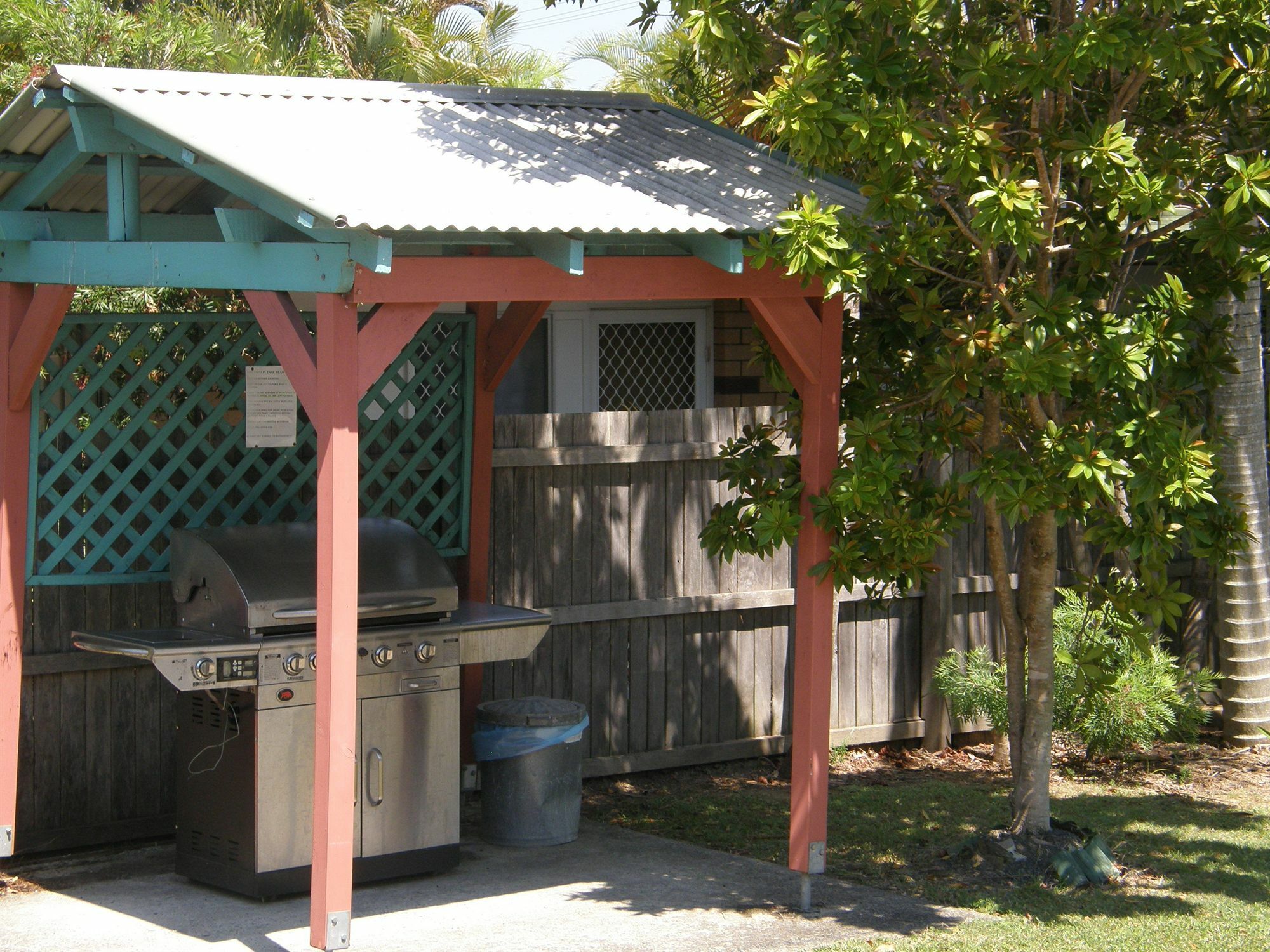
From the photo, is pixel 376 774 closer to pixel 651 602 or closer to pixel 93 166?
pixel 651 602

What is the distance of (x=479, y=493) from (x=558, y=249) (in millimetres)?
2394

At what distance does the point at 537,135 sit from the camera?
6.09 m

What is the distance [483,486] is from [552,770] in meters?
1.40

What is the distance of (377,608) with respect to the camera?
5977 mm

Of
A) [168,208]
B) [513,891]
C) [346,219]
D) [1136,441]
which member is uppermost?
[168,208]

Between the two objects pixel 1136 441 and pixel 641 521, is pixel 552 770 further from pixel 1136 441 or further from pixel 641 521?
pixel 1136 441

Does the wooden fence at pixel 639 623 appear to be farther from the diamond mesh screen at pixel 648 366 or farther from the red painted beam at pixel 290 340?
the red painted beam at pixel 290 340

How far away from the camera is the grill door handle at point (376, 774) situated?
19.8 ft

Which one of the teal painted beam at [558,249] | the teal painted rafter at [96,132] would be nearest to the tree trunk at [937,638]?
the teal painted beam at [558,249]

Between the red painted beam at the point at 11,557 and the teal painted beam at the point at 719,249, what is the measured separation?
108 inches

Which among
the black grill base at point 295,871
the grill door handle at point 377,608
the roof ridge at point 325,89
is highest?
the roof ridge at point 325,89

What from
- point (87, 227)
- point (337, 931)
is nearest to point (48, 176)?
point (87, 227)

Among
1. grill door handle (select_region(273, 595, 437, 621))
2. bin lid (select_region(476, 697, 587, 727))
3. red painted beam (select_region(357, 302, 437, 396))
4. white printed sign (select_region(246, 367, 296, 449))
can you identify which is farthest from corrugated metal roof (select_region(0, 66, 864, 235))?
bin lid (select_region(476, 697, 587, 727))

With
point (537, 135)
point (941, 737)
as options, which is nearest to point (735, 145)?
point (537, 135)
